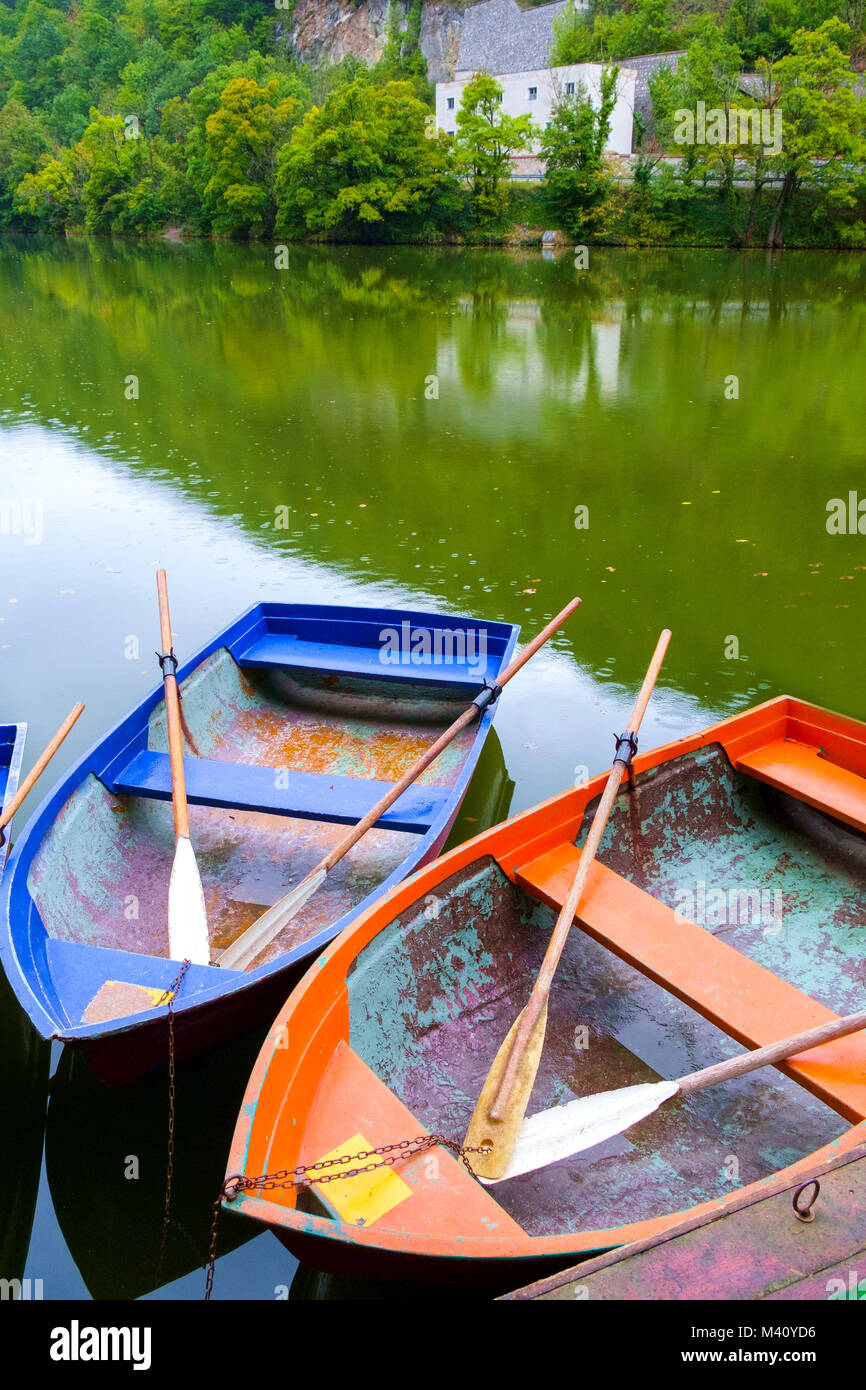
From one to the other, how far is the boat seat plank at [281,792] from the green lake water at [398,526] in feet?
3.37

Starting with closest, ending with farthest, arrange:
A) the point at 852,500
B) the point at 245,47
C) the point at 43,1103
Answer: the point at 43,1103
the point at 852,500
the point at 245,47

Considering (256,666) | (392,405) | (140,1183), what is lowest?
(140,1183)

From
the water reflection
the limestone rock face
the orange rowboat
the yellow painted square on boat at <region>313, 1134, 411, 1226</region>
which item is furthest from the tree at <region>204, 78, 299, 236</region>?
the yellow painted square on boat at <region>313, 1134, 411, 1226</region>

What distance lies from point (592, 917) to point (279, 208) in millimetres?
41953

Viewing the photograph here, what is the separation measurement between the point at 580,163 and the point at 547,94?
24.6 feet

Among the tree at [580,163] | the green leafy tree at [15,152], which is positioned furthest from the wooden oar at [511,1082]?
the green leafy tree at [15,152]

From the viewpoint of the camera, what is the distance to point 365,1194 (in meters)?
2.44

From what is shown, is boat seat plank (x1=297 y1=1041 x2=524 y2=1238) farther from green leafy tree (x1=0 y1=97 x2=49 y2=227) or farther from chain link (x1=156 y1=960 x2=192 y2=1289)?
green leafy tree (x1=0 y1=97 x2=49 y2=227)

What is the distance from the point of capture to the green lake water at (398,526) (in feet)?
11.7

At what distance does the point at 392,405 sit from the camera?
1263cm

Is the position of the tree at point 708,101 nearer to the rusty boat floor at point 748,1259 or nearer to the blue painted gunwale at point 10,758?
the blue painted gunwale at point 10,758

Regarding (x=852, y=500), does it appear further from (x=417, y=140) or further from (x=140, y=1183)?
(x=417, y=140)

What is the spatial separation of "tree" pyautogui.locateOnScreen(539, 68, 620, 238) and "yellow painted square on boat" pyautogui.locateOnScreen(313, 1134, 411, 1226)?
Result: 35.4 meters

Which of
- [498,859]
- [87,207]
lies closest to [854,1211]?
[498,859]
